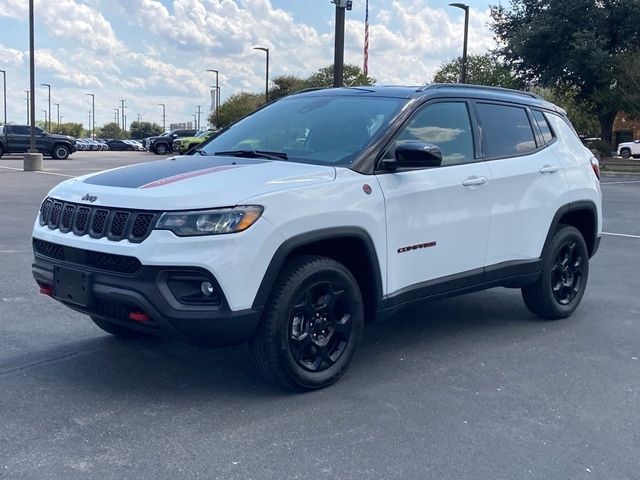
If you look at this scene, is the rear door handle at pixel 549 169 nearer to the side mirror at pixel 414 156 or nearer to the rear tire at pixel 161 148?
the side mirror at pixel 414 156

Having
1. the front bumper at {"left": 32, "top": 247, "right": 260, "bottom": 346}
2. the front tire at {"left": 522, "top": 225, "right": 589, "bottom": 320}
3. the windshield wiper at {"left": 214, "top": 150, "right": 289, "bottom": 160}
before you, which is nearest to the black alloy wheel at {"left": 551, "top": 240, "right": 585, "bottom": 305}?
the front tire at {"left": 522, "top": 225, "right": 589, "bottom": 320}

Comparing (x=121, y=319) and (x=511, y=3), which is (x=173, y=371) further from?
(x=511, y=3)

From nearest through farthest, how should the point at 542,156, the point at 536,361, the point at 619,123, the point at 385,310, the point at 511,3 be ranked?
the point at 385,310 → the point at 536,361 → the point at 542,156 → the point at 511,3 → the point at 619,123

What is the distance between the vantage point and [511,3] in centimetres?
4212

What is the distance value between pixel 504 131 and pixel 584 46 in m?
33.3

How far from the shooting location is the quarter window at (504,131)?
5805 millimetres

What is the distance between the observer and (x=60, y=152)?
37.6m

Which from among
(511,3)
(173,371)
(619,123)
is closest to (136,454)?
(173,371)

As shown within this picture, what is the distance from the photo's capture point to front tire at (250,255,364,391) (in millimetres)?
4316

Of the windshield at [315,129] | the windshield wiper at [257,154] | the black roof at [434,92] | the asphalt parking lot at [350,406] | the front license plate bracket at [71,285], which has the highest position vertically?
the black roof at [434,92]

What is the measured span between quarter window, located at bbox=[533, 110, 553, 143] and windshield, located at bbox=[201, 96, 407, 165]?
1.70m

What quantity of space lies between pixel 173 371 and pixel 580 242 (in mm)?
3616

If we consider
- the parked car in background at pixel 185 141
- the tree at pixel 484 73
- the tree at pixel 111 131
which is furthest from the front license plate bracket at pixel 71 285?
the tree at pixel 111 131

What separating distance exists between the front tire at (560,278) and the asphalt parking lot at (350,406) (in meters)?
0.14
